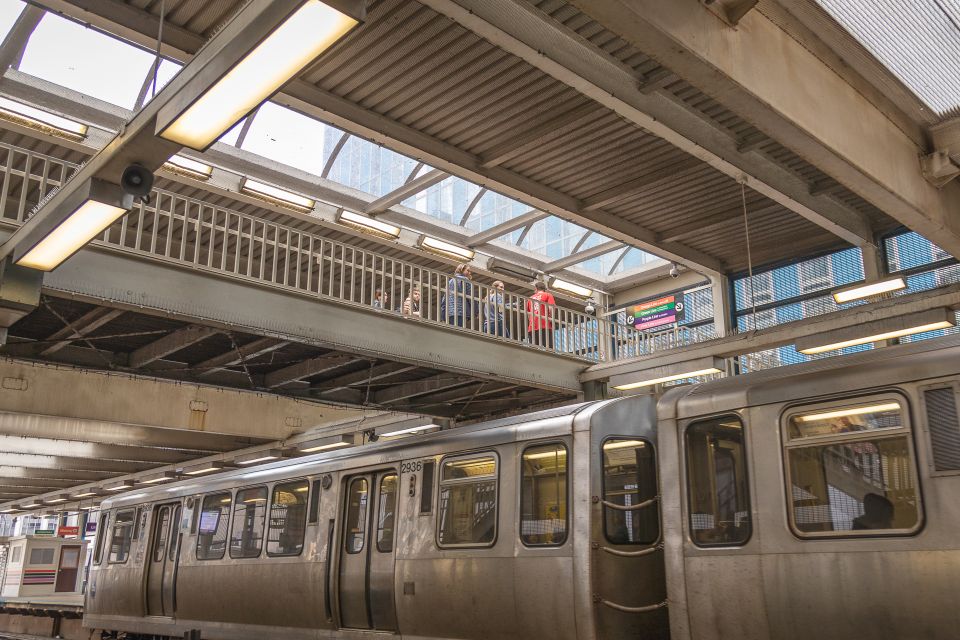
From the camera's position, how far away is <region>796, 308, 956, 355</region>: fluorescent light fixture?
484 inches

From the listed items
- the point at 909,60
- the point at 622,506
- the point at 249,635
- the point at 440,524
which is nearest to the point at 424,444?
the point at 440,524

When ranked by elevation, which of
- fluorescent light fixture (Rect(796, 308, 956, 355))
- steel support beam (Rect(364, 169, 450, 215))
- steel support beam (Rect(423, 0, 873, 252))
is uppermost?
steel support beam (Rect(364, 169, 450, 215))

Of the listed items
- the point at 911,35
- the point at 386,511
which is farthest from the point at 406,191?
the point at 911,35

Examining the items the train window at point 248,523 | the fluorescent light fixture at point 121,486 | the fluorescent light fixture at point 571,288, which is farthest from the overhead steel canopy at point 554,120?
the fluorescent light fixture at point 121,486

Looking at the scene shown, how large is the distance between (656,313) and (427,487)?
653 inches

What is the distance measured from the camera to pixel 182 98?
5.20m

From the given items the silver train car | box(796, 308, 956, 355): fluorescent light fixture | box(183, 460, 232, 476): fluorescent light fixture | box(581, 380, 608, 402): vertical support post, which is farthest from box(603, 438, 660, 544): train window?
box(183, 460, 232, 476): fluorescent light fixture

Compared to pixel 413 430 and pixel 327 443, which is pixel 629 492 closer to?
pixel 413 430

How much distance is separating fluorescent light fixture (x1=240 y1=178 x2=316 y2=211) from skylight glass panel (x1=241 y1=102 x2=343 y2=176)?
87 cm

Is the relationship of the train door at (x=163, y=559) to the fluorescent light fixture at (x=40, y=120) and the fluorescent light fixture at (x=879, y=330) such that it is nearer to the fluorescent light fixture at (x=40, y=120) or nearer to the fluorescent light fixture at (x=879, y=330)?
the fluorescent light fixture at (x=40, y=120)

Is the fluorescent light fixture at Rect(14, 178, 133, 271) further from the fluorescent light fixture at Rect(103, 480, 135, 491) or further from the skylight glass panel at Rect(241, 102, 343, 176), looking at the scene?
the fluorescent light fixture at Rect(103, 480, 135, 491)

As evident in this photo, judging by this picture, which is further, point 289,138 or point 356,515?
point 289,138

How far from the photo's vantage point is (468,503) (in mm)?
8992

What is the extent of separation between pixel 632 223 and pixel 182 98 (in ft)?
49.0
